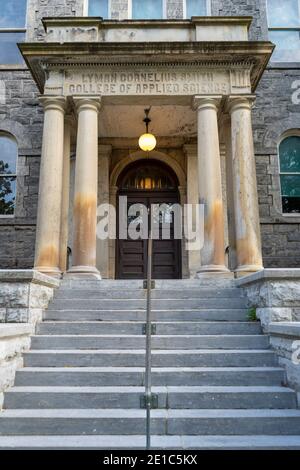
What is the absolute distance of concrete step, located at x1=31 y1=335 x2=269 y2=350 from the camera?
520 cm

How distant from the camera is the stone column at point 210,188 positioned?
300 inches

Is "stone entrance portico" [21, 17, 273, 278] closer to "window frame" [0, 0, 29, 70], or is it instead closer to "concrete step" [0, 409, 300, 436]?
"window frame" [0, 0, 29, 70]

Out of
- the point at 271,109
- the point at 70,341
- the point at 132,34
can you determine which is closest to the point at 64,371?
the point at 70,341

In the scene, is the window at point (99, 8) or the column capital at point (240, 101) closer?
the column capital at point (240, 101)

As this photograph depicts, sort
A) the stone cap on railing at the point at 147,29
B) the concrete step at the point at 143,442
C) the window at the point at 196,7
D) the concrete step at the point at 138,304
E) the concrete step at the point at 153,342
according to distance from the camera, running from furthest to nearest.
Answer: the window at the point at 196,7 < the stone cap on railing at the point at 147,29 < the concrete step at the point at 138,304 < the concrete step at the point at 153,342 < the concrete step at the point at 143,442

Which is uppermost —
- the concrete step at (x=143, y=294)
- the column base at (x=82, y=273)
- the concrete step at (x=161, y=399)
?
the column base at (x=82, y=273)

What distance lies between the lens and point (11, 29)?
11445 mm

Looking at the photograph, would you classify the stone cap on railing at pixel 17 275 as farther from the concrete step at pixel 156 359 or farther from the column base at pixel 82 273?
the column base at pixel 82 273

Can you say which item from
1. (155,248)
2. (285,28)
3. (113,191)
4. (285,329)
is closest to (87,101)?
(113,191)

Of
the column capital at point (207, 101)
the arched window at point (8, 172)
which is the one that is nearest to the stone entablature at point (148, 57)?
the column capital at point (207, 101)

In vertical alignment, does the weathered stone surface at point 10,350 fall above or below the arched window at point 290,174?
below

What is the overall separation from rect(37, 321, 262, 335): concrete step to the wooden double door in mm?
5464

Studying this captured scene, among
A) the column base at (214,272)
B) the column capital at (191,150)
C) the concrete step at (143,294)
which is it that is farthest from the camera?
the column capital at (191,150)

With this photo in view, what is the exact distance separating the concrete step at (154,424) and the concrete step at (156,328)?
163 centimetres
